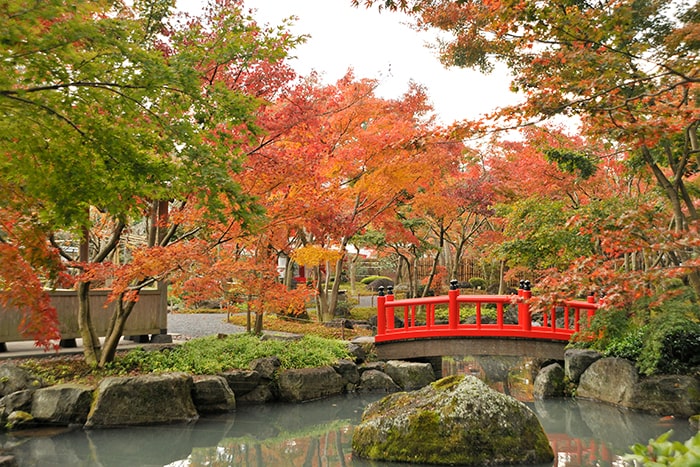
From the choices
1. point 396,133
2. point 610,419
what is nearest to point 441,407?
point 610,419

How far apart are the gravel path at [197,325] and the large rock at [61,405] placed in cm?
511

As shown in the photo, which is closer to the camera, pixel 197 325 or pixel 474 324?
pixel 474 324

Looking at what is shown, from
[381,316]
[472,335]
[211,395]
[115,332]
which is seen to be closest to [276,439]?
[211,395]

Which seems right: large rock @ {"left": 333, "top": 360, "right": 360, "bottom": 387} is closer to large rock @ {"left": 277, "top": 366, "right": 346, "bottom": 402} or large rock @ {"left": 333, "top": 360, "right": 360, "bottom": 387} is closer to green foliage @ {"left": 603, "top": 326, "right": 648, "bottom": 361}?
large rock @ {"left": 277, "top": 366, "right": 346, "bottom": 402}

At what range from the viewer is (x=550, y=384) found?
11.0 meters

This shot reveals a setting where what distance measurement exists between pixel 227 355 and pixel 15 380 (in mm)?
3385

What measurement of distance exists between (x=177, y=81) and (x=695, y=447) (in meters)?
3.96

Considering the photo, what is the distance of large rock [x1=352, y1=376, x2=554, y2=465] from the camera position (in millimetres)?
6492

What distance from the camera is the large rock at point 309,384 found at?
10.0 m

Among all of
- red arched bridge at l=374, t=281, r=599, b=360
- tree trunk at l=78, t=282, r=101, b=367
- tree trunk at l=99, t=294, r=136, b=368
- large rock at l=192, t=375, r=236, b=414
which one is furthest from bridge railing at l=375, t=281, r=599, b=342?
tree trunk at l=78, t=282, r=101, b=367

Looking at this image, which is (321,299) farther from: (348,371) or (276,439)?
(276,439)

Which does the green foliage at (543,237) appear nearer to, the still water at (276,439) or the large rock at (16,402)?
the still water at (276,439)

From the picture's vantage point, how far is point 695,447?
1585 mm

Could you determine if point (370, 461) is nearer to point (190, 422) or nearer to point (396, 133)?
point (190, 422)
